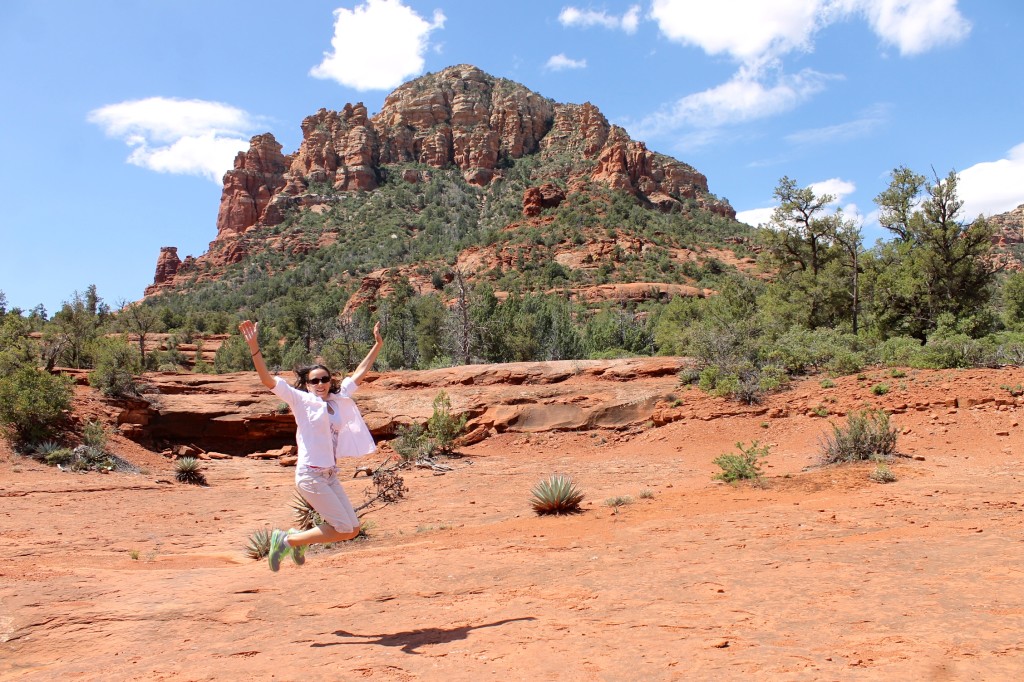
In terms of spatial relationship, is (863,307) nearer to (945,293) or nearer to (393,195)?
(945,293)

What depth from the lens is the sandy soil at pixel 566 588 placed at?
3467 millimetres

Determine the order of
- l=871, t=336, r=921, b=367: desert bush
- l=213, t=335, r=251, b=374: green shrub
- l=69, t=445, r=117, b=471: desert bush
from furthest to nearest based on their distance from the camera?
l=213, t=335, r=251, b=374: green shrub
l=871, t=336, r=921, b=367: desert bush
l=69, t=445, r=117, b=471: desert bush

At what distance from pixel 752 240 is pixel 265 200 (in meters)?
71.8

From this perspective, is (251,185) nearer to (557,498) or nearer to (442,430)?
(442,430)

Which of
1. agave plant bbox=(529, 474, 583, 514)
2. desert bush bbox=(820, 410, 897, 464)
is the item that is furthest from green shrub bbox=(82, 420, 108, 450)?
desert bush bbox=(820, 410, 897, 464)

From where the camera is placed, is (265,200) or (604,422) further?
(265,200)

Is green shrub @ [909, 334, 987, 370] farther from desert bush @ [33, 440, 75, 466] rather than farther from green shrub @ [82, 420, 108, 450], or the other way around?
desert bush @ [33, 440, 75, 466]

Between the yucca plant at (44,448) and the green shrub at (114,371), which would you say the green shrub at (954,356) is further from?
the green shrub at (114,371)

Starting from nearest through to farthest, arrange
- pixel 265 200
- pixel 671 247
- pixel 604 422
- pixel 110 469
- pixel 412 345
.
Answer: pixel 110 469 < pixel 604 422 < pixel 412 345 < pixel 671 247 < pixel 265 200

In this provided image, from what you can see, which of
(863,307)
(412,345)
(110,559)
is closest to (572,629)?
(110,559)

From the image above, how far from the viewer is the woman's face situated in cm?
462

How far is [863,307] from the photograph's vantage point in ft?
85.0

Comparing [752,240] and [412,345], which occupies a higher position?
[752,240]

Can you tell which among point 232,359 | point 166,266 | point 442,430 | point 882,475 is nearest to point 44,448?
point 442,430
